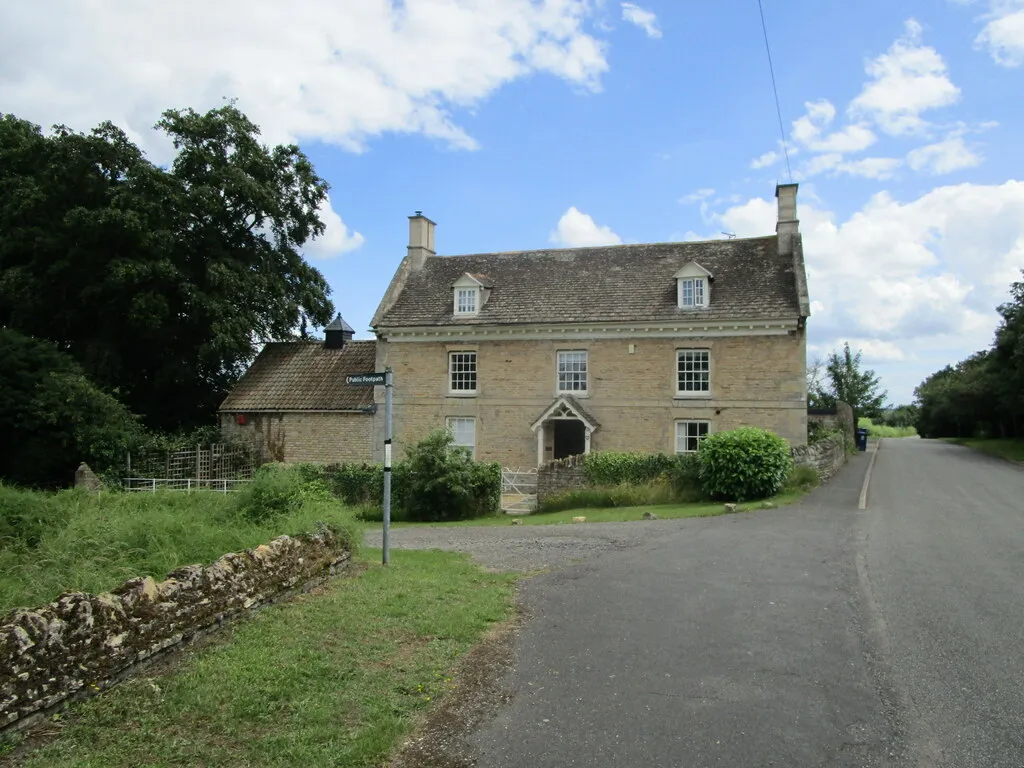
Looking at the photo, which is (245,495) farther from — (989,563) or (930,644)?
(989,563)

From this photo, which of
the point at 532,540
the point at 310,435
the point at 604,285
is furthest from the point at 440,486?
the point at 604,285

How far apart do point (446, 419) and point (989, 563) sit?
22000mm

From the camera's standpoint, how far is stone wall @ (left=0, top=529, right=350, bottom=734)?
15.7 ft

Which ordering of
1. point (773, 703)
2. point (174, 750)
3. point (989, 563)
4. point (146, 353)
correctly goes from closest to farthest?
point (174, 750)
point (773, 703)
point (989, 563)
point (146, 353)

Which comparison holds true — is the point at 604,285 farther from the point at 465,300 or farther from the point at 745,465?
the point at 745,465

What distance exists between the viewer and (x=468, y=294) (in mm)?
31391

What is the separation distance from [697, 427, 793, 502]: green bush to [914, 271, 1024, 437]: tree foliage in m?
25.0

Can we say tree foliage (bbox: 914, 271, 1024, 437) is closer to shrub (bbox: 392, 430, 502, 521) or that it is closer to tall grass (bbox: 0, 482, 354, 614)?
shrub (bbox: 392, 430, 502, 521)

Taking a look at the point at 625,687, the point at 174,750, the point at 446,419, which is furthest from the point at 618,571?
the point at 446,419

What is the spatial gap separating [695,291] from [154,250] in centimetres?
2132

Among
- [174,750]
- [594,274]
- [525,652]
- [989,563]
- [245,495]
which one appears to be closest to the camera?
[174,750]

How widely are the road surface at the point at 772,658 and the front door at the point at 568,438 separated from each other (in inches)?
688

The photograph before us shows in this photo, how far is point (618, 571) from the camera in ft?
36.1

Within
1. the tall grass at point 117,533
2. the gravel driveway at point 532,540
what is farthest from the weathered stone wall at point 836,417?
the tall grass at point 117,533
